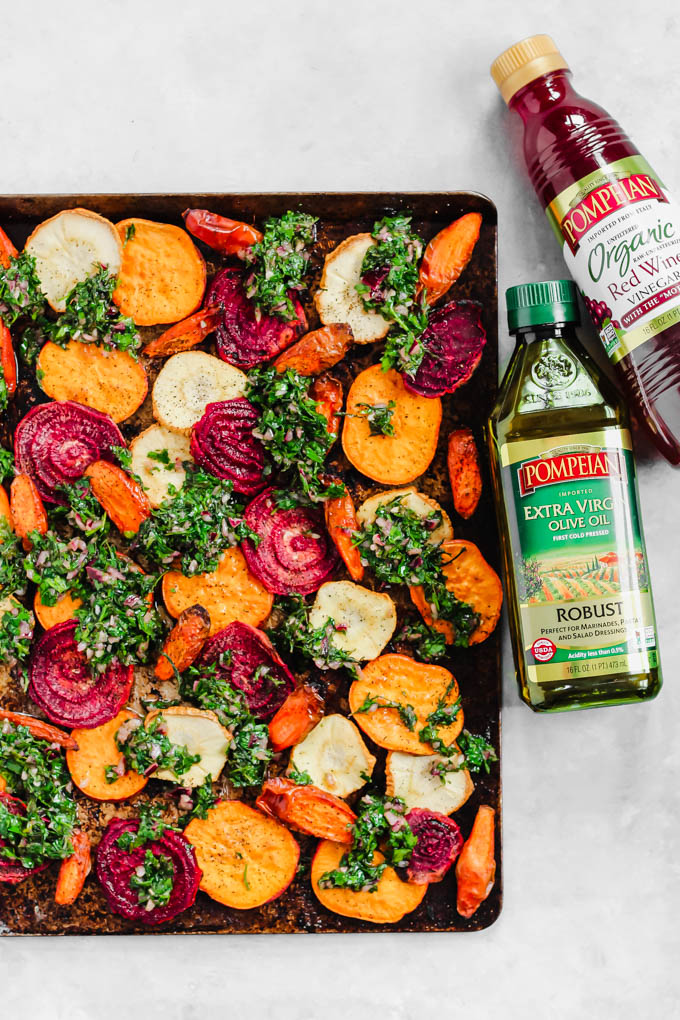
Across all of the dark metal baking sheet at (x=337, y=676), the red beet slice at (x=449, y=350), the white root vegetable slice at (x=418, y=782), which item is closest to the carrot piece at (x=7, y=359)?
the dark metal baking sheet at (x=337, y=676)

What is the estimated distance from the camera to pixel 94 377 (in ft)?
6.49

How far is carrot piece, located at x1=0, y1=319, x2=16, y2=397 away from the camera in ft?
6.46

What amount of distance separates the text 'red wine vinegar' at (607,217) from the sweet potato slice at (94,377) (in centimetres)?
109

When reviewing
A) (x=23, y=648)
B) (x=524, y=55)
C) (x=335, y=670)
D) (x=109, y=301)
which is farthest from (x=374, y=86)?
(x=23, y=648)

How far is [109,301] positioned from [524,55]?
1143 mm

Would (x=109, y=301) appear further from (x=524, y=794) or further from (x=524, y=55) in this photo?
(x=524, y=794)

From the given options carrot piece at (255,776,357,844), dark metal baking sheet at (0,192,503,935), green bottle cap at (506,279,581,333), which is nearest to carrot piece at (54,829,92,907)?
dark metal baking sheet at (0,192,503,935)

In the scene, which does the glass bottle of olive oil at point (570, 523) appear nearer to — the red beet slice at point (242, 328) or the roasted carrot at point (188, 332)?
the red beet slice at point (242, 328)

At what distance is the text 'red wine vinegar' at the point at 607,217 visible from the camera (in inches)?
69.3

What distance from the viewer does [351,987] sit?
2.06 metres

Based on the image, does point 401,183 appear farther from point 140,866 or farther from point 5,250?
point 140,866

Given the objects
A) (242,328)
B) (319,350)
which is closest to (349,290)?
(319,350)

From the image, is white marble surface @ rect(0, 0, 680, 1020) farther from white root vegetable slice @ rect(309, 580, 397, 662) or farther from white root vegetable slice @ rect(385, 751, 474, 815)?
white root vegetable slice @ rect(309, 580, 397, 662)

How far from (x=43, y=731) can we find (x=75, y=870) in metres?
0.35
